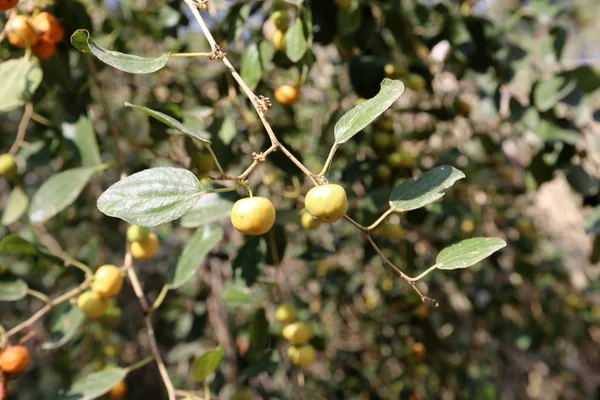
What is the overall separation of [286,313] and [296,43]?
559mm

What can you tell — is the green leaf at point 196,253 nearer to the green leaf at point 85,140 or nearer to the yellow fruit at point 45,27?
the green leaf at point 85,140

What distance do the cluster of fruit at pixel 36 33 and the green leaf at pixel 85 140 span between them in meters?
0.16

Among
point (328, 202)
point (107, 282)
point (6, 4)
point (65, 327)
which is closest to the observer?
point (328, 202)

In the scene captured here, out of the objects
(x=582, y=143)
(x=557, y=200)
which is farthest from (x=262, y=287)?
(x=557, y=200)

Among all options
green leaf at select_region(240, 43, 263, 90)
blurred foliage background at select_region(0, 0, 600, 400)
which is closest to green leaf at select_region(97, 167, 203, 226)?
blurred foliage background at select_region(0, 0, 600, 400)

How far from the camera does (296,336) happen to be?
109cm

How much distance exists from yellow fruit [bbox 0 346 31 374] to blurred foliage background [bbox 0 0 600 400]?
211 mm

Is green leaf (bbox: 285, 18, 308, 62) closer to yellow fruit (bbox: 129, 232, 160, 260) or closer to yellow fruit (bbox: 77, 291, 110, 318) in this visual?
yellow fruit (bbox: 129, 232, 160, 260)

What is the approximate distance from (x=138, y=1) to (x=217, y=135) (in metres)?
1.25

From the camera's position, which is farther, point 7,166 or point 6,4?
point 7,166

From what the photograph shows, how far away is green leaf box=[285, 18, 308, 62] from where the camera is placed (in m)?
0.95

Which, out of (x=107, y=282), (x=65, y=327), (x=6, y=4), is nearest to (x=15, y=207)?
(x=65, y=327)

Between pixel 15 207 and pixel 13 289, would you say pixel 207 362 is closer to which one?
pixel 13 289

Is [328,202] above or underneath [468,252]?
above
